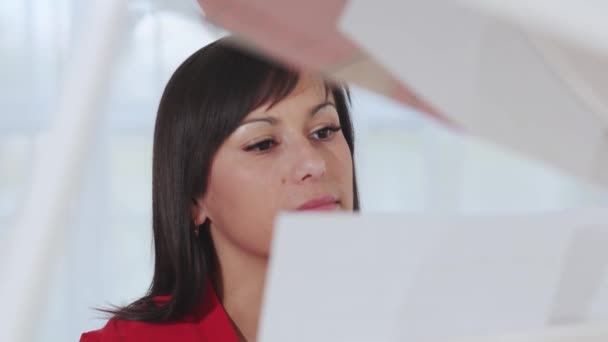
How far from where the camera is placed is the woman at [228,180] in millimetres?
893

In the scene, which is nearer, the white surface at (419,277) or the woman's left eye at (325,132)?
the white surface at (419,277)

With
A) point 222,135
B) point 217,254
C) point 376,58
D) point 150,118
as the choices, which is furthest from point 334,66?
point 150,118

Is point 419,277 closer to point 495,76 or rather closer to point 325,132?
point 495,76

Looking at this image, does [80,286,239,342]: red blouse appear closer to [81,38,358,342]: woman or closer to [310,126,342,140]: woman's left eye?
[81,38,358,342]: woman

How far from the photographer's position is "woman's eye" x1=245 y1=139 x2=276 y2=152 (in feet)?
2.97

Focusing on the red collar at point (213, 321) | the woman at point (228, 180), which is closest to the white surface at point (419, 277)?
the woman at point (228, 180)

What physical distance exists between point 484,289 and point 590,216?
3 centimetres

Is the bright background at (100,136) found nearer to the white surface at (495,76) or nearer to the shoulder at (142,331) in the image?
the shoulder at (142,331)

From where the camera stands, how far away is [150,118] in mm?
1846

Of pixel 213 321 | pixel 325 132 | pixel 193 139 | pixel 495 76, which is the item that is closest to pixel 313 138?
pixel 325 132

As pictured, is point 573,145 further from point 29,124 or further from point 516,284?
point 29,124

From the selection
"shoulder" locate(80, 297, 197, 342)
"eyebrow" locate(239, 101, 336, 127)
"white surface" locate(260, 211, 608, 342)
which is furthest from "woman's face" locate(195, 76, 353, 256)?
"white surface" locate(260, 211, 608, 342)

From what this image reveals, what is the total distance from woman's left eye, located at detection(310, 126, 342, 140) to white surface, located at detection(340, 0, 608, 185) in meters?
0.69

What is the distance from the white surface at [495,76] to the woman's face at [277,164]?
0.62 m
